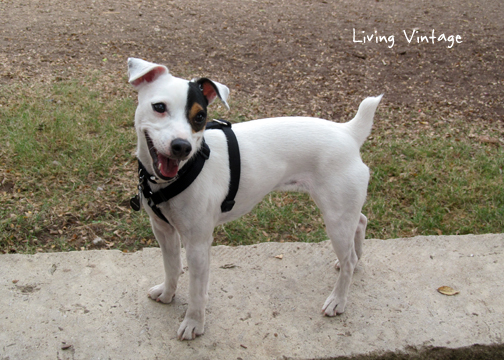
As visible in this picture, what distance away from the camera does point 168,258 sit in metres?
2.86

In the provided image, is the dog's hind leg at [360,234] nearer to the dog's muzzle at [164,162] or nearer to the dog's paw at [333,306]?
the dog's paw at [333,306]

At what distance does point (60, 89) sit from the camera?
237 inches

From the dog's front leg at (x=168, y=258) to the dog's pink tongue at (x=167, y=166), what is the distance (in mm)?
530

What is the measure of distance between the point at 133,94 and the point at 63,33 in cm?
266

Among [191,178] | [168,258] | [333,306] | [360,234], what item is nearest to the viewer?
[191,178]

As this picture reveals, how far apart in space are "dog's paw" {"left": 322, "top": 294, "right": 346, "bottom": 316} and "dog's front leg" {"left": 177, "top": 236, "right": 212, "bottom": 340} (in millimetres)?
825

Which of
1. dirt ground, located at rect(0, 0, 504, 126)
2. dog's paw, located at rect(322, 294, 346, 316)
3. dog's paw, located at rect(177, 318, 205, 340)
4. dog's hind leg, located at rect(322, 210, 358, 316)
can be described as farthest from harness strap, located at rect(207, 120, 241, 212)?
dirt ground, located at rect(0, 0, 504, 126)

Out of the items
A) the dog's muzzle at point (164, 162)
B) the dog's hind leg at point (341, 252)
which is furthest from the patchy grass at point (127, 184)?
the dog's muzzle at point (164, 162)

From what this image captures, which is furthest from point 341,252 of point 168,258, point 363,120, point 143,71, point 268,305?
point 143,71

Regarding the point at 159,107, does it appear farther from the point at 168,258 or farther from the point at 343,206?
the point at 343,206

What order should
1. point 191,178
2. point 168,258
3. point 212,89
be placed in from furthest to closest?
1. point 168,258
2. point 212,89
3. point 191,178

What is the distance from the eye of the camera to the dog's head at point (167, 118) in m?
2.18

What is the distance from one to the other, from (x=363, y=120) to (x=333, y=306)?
4.06 feet

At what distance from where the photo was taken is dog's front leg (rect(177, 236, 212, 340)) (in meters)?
2.58
